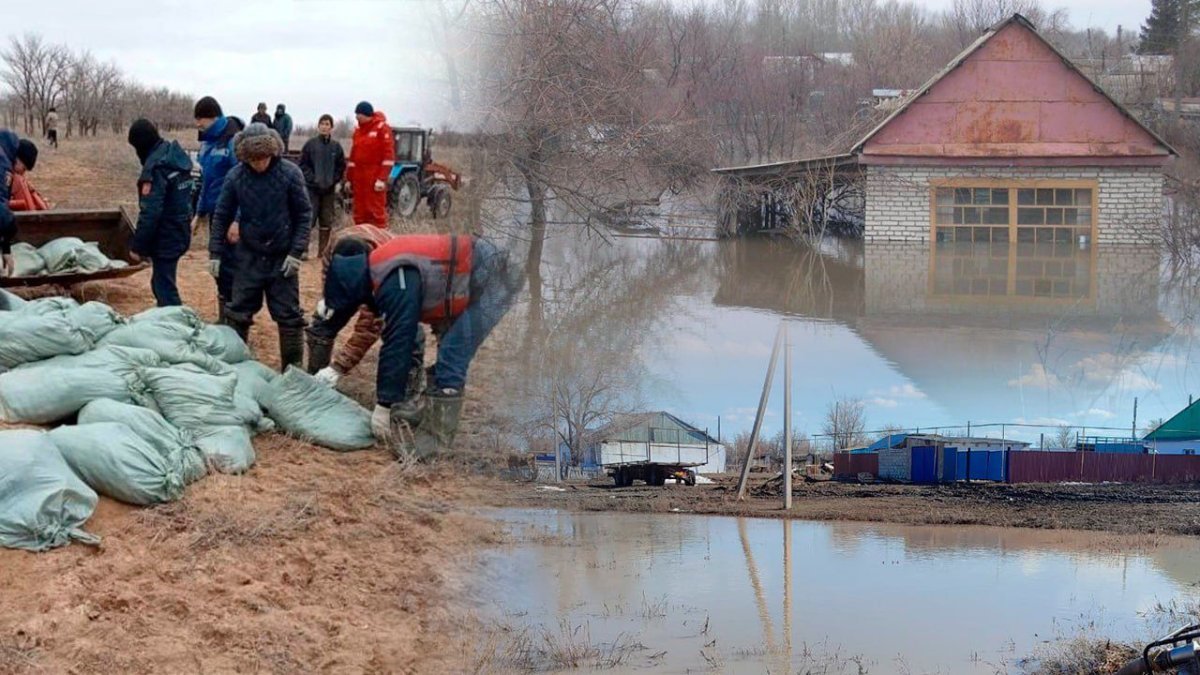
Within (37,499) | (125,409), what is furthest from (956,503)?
(37,499)

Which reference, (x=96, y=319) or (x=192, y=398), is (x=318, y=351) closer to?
(x=192, y=398)

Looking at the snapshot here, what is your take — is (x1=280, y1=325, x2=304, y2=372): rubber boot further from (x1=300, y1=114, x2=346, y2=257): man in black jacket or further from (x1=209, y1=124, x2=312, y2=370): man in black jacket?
(x1=300, y1=114, x2=346, y2=257): man in black jacket

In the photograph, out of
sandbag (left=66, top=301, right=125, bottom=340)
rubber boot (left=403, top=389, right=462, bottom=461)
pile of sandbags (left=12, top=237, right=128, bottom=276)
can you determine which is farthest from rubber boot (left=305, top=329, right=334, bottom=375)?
pile of sandbags (left=12, top=237, right=128, bottom=276)

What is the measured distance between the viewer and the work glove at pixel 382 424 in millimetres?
5012

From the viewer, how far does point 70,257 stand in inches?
264

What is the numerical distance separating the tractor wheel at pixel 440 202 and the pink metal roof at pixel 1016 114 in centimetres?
488

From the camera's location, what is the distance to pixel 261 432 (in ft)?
16.4

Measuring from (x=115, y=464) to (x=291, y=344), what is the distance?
5.35 ft

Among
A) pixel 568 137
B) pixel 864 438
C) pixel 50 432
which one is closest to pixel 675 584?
pixel 50 432

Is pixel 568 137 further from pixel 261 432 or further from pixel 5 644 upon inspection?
pixel 5 644

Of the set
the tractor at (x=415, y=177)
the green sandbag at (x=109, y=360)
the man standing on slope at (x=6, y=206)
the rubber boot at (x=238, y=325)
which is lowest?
the green sandbag at (x=109, y=360)

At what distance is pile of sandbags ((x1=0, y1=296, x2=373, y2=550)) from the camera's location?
385 cm

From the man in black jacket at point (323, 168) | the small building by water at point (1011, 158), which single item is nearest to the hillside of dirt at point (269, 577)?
the man in black jacket at point (323, 168)

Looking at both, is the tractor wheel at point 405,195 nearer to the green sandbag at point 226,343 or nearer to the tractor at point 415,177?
the tractor at point 415,177
